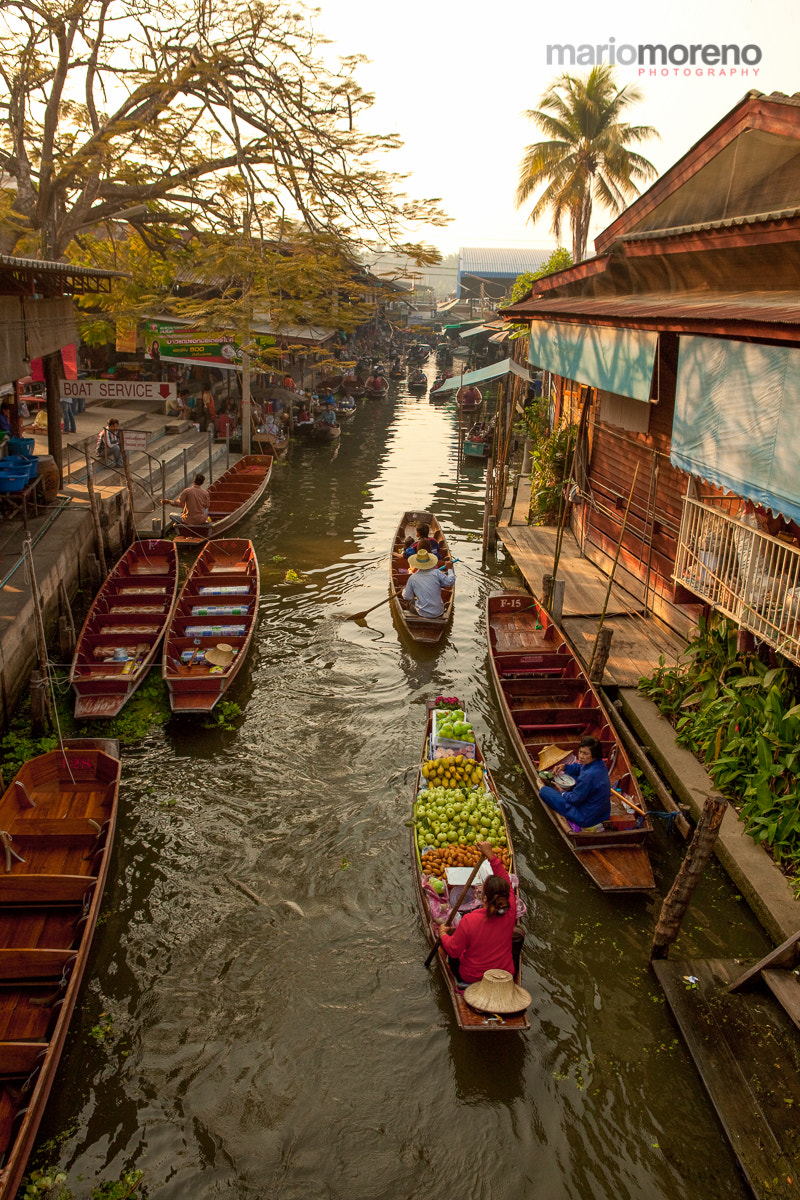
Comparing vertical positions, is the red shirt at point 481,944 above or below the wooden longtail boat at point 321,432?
below

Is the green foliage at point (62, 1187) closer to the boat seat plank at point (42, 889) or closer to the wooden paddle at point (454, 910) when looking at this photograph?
the boat seat plank at point (42, 889)

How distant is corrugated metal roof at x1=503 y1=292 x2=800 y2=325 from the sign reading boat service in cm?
761

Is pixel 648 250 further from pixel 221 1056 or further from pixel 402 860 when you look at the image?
pixel 221 1056

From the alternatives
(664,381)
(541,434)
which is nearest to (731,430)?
(664,381)

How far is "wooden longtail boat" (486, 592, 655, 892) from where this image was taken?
8516 millimetres

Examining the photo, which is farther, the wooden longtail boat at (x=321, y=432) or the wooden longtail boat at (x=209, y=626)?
the wooden longtail boat at (x=321, y=432)

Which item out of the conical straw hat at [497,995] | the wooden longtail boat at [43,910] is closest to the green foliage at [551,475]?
the wooden longtail boat at [43,910]

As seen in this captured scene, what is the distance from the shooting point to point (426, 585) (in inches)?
558

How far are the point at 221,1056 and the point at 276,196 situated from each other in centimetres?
1736

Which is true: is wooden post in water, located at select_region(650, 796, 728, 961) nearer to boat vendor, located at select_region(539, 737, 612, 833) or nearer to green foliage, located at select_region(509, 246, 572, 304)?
boat vendor, located at select_region(539, 737, 612, 833)

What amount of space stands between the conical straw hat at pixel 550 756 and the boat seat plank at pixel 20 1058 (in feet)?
20.0

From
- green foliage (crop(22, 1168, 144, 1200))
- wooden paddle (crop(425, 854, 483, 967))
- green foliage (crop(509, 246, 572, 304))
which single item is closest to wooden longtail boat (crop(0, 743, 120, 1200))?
green foliage (crop(22, 1168, 144, 1200))

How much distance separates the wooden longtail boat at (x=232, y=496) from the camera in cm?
1858

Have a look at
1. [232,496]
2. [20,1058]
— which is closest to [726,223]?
[20,1058]
